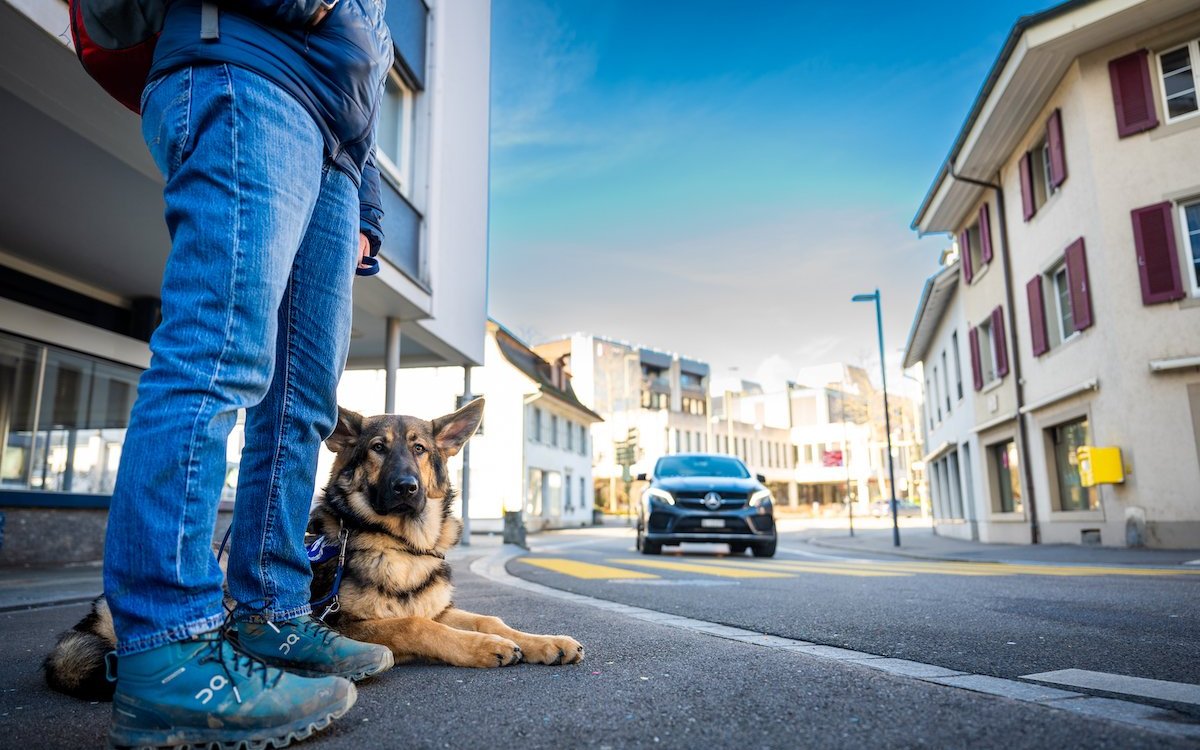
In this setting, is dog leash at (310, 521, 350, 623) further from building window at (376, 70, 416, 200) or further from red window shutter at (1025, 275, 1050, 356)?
red window shutter at (1025, 275, 1050, 356)

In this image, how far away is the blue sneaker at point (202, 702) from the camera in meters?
1.53

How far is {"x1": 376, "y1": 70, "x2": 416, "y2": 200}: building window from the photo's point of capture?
10172 millimetres

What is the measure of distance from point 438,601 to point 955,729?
185 cm

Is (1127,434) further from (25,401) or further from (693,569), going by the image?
(25,401)

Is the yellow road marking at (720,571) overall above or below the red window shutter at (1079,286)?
below

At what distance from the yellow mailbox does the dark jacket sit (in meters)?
14.3

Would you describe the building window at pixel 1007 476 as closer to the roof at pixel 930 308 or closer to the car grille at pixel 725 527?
the roof at pixel 930 308

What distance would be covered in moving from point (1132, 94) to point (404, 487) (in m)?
15.2

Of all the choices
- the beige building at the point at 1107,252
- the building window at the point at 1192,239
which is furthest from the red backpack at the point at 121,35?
the building window at the point at 1192,239

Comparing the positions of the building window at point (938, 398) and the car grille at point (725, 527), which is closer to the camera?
the car grille at point (725, 527)

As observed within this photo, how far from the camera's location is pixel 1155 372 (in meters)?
13.0

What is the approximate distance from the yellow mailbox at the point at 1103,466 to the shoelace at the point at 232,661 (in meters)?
14.7

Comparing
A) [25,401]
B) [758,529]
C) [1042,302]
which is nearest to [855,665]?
[758,529]

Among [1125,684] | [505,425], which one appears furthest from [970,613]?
[505,425]
